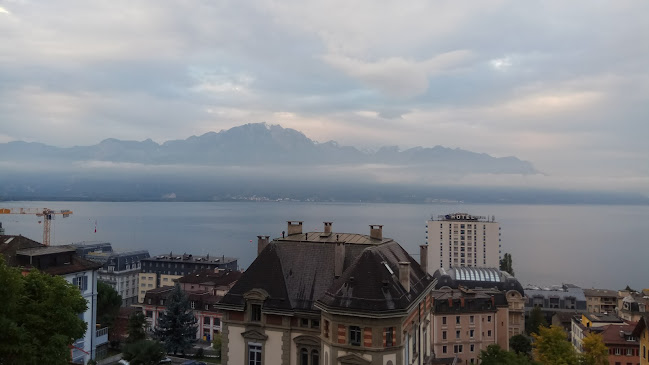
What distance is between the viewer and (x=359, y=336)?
24.8 metres

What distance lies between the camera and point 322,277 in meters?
28.5

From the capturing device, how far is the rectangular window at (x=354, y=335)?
81.3 feet

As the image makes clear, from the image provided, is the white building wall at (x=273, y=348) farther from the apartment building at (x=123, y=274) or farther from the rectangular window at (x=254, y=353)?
the apartment building at (x=123, y=274)

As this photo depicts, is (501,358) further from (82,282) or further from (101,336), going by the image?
(101,336)

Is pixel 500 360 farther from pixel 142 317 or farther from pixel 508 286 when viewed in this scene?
pixel 508 286

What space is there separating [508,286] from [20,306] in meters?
73.7

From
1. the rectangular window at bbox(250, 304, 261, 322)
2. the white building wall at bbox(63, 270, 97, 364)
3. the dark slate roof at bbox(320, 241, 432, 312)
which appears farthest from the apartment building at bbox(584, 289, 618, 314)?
the white building wall at bbox(63, 270, 97, 364)

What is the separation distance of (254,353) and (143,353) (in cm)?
1308

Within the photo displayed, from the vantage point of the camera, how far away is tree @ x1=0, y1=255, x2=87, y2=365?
2078 cm

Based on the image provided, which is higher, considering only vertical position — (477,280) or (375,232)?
(375,232)

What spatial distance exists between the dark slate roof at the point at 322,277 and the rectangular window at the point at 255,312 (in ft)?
2.12

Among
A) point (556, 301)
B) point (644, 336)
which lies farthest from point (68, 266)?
point (556, 301)

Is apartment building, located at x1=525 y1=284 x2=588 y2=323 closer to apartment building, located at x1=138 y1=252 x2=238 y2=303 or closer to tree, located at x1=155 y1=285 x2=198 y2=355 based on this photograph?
apartment building, located at x1=138 y1=252 x2=238 y2=303

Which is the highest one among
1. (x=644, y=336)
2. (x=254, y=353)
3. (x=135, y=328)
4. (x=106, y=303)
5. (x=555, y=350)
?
(x=644, y=336)
